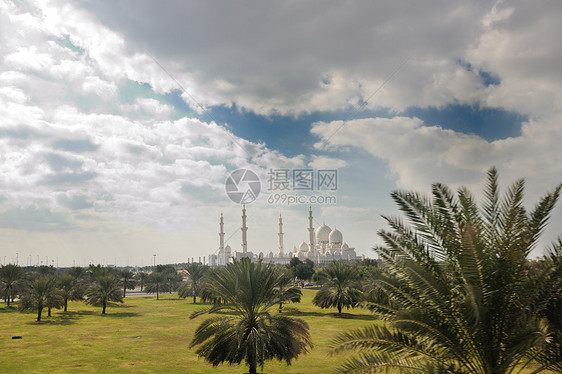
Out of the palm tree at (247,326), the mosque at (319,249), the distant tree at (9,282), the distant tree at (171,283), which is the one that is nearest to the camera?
the palm tree at (247,326)

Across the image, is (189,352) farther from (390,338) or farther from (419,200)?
(419,200)

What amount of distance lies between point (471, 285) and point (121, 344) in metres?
24.7

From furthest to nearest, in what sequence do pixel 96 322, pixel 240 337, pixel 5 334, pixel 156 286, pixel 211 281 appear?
1. pixel 156 286
2. pixel 96 322
3. pixel 5 334
4. pixel 211 281
5. pixel 240 337

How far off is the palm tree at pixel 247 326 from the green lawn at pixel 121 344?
200 centimetres

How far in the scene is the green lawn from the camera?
19394mm

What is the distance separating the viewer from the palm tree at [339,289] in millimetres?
38031

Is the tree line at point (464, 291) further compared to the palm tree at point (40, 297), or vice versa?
the palm tree at point (40, 297)

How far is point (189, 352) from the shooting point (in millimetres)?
22906

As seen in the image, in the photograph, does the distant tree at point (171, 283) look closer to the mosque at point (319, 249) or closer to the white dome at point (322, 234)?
the mosque at point (319, 249)

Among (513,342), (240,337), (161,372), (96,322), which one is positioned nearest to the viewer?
(513,342)

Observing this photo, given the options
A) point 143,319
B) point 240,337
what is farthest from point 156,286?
point 240,337

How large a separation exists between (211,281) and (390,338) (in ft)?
30.6

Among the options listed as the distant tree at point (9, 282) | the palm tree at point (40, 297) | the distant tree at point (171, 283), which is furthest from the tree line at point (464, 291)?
the distant tree at point (171, 283)

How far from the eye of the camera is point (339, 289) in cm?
3862
